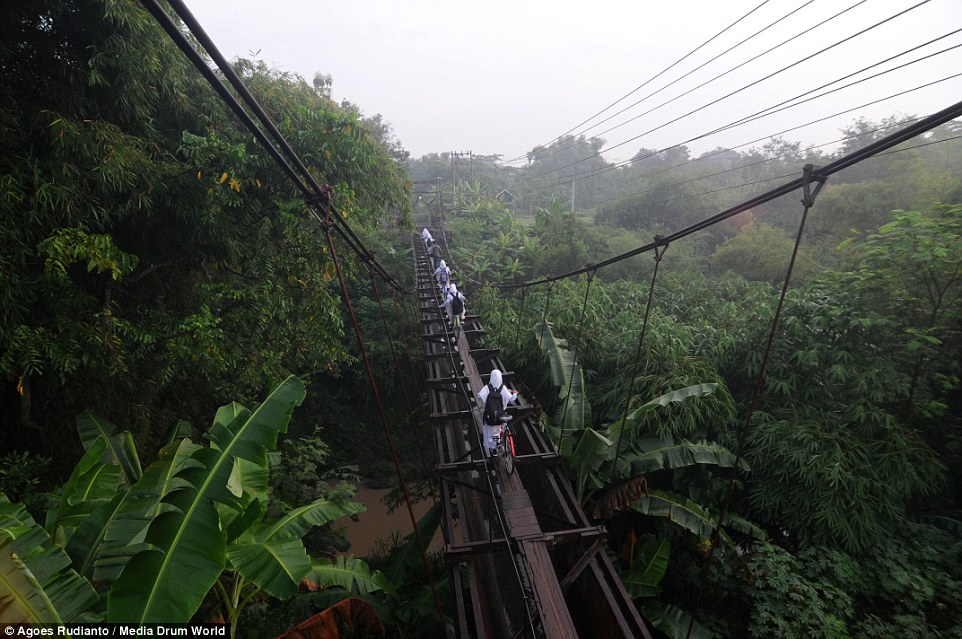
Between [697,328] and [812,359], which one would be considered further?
[697,328]

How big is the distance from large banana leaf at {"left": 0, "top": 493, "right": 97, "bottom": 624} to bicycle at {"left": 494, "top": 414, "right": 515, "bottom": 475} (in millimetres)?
2333

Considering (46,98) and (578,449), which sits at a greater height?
(46,98)

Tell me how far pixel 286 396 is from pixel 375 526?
5.51 metres

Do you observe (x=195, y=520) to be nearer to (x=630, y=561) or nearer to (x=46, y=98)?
(x=46, y=98)

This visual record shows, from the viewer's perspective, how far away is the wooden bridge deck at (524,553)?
7.59ft

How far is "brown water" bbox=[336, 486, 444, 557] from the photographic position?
23.3ft

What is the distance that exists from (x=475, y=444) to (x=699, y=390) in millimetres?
2384

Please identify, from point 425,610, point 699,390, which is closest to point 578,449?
point 699,390

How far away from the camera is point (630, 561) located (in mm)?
4547

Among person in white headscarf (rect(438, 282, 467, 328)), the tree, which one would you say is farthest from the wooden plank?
the tree

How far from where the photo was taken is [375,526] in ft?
24.9

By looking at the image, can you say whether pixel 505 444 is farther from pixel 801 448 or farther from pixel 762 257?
pixel 762 257

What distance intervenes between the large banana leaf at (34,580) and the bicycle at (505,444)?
2.33 m

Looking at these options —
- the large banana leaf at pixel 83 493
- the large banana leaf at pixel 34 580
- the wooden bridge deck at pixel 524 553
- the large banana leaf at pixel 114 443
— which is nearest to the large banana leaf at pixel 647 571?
the wooden bridge deck at pixel 524 553
